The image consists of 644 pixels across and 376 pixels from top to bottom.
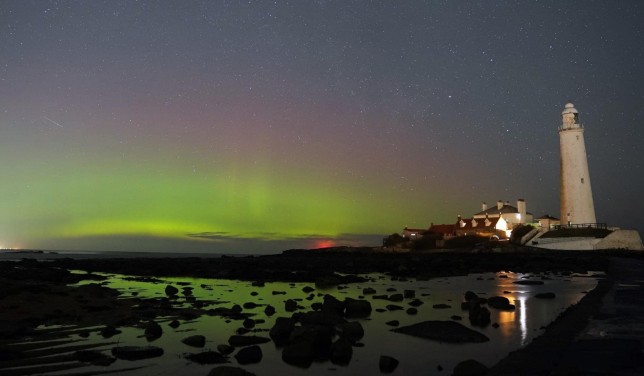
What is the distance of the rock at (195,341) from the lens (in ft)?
45.7

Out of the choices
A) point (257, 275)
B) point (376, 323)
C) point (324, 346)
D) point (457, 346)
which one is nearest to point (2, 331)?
point (324, 346)

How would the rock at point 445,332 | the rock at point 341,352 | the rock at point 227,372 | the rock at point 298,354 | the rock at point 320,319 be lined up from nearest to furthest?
the rock at point 227,372 → the rock at point 298,354 → the rock at point 341,352 → the rock at point 445,332 → the rock at point 320,319

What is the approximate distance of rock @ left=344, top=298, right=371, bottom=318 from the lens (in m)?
19.4

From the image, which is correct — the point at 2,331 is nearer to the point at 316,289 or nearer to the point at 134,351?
A: the point at 134,351

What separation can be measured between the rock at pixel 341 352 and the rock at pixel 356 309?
647cm

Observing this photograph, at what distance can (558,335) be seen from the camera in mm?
11266

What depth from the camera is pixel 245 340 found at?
14141mm

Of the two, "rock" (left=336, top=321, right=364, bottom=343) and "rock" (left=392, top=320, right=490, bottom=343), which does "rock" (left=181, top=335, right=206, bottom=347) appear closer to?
"rock" (left=336, top=321, right=364, bottom=343)

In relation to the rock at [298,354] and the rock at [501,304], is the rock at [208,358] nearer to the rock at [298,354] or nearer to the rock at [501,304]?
the rock at [298,354]

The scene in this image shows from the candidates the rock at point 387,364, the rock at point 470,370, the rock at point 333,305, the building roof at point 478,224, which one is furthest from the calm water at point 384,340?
the building roof at point 478,224

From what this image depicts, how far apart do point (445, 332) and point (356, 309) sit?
5.65 metres

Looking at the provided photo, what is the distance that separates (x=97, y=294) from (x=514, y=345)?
20.0m

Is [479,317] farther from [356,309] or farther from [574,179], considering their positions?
[574,179]

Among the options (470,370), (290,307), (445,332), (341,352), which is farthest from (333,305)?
(470,370)
